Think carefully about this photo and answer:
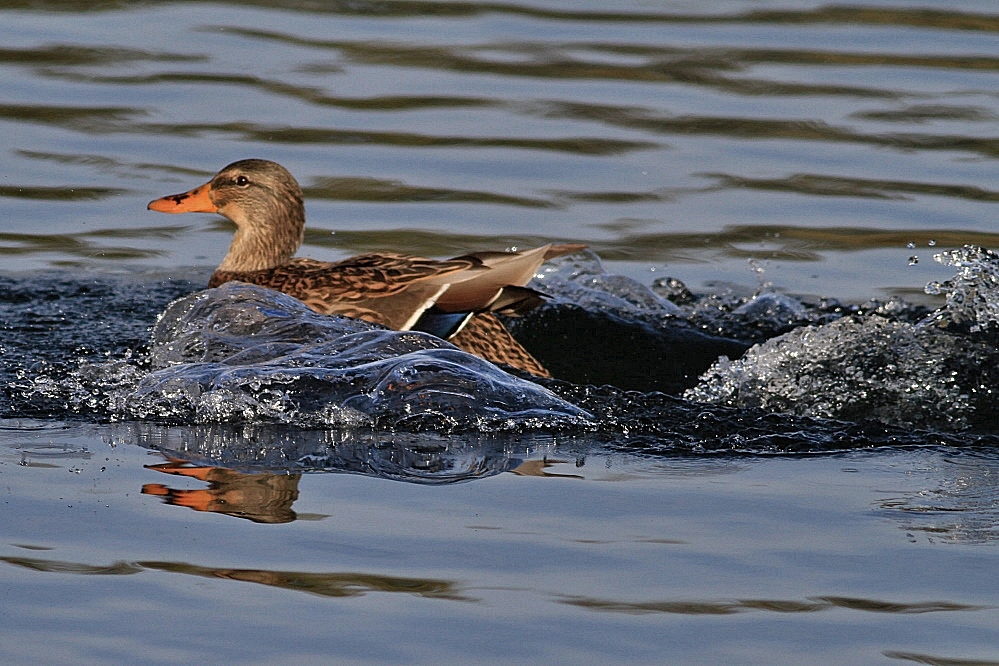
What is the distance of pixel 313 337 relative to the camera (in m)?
5.62

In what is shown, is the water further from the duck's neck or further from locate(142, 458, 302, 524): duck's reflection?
the duck's neck

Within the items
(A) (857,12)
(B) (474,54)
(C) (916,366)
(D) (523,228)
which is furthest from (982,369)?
(A) (857,12)

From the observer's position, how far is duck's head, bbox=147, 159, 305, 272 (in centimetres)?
713

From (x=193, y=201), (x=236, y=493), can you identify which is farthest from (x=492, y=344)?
(x=236, y=493)

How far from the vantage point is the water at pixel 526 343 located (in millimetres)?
3477

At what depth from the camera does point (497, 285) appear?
593 cm

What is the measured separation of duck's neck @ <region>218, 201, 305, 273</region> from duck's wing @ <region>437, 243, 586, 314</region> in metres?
1.42

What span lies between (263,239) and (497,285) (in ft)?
5.32

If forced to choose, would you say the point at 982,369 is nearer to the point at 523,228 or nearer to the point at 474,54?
the point at 523,228

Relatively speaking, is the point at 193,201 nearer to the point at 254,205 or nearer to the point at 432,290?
the point at 254,205

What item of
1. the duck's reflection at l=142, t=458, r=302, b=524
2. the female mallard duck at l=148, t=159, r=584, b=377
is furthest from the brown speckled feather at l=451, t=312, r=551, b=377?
the duck's reflection at l=142, t=458, r=302, b=524

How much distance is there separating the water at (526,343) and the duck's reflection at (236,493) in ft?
0.05

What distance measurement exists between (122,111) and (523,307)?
14.4ft

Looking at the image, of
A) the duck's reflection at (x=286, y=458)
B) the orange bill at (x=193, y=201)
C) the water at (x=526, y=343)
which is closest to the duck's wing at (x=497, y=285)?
the water at (x=526, y=343)
